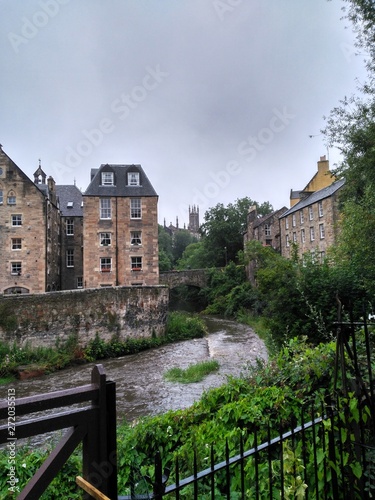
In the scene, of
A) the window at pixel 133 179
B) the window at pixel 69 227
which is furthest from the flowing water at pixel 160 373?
the window at pixel 69 227

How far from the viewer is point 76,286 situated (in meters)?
37.4

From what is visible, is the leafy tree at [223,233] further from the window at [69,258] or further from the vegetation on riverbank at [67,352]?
the vegetation on riverbank at [67,352]

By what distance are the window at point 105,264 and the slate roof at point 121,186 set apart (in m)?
5.60

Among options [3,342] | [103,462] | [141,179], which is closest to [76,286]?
[141,179]

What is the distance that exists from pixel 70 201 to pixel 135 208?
12385mm

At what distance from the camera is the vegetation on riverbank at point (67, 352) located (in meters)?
18.7

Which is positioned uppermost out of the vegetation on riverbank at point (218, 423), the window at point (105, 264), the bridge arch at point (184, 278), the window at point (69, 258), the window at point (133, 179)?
the window at point (133, 179)

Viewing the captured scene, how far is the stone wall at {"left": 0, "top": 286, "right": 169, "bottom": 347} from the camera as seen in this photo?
68.4ft

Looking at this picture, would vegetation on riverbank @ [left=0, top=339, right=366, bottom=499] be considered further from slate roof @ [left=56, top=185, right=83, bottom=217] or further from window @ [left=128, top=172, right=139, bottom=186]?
Result: slate roof @ [left=56, top=185, right=83, bottom=217]

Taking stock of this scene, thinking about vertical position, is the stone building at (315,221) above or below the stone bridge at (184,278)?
above

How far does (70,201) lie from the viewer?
40562 mm

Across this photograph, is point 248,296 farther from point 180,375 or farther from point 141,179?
point 180,375

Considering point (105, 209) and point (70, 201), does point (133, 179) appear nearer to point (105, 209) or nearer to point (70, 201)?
point (105, 209)

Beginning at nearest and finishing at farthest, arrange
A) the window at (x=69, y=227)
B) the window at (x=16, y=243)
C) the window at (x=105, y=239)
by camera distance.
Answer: the window at (x=16, y=243)
the window at (x=105, y=239)
the window at (x=69, y=227)
